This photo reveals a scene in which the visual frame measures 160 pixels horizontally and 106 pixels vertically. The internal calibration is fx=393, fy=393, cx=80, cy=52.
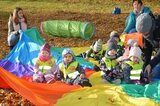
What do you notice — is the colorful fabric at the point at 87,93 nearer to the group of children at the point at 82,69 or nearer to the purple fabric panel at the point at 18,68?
the group of children at the point at 82,69

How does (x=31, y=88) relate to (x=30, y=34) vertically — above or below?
below

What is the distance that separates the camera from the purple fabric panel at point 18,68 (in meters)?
8.16

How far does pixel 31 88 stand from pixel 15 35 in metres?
3.23

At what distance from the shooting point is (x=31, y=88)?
254 inches

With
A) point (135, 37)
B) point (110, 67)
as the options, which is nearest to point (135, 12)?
point (135, 37)

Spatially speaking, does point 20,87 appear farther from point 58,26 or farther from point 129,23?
point 58,26

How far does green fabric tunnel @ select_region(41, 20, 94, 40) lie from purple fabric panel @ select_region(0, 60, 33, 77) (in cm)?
437

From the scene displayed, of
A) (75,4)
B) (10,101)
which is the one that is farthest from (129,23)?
(75,4)

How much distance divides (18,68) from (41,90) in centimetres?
207

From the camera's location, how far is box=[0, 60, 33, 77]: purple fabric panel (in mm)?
8159

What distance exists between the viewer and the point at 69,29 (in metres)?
13.0

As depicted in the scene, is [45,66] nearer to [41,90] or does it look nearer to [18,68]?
[18,68]

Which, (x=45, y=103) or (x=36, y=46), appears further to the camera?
(x=36, y=46)

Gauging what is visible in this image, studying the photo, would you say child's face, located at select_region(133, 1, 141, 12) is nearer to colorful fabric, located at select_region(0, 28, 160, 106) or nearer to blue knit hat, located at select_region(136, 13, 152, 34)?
colorful fabric, located at select_region(0, 28, 160, 106)
